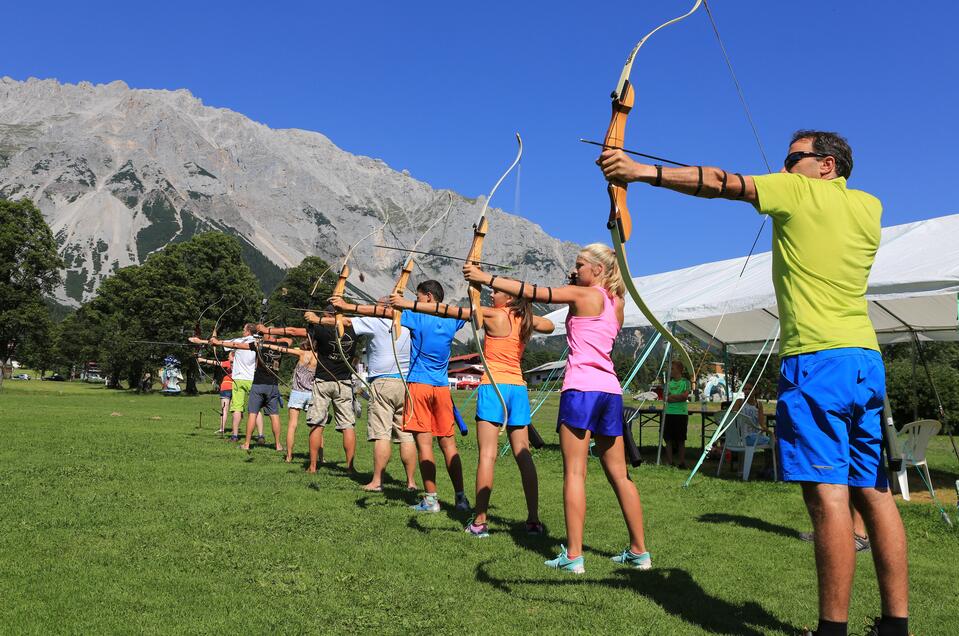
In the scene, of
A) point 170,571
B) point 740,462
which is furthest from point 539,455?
point 170,571

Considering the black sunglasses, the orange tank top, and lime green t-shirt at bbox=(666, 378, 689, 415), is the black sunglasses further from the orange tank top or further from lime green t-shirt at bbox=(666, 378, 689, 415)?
lime green t-shirt at bbox=(666, 378, 689, 415)

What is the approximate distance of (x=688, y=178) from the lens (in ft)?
8.56

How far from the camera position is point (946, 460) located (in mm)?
13180

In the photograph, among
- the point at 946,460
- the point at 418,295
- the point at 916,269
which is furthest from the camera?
the point at 946,460

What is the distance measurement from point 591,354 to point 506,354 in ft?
4.20

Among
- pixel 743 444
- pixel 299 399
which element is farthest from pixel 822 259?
pixel 299 399

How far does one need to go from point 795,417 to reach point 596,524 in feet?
11.1

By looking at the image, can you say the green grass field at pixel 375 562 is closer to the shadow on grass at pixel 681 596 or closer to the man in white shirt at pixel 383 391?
the shadow on grass at pixel 681 596

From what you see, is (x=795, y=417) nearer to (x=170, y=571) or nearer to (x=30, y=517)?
(x=170, y=571)

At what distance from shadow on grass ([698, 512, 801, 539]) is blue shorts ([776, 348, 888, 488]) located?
342 cm

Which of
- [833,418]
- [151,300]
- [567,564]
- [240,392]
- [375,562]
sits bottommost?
[375,562]

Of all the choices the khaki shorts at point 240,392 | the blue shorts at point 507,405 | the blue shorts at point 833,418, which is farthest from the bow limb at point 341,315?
the khaki shorts at point 240,392

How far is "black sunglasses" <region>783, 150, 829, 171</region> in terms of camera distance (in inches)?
117

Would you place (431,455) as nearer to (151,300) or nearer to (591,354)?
(591,354)
